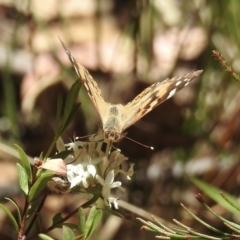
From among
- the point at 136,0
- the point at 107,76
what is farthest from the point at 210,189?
the point at 107,76

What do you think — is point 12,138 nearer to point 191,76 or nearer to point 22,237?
point 191,76

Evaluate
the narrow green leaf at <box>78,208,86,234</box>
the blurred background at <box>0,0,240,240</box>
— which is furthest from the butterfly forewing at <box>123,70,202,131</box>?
the blurred background at <box>0,0,240,240</box>

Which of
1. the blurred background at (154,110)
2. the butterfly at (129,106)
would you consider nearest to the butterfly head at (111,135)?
the butterfly at (129,106)

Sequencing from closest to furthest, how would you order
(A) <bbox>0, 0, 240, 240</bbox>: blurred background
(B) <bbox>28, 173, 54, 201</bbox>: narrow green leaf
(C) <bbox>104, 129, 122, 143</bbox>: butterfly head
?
(B) <bbox>28, 173, 54, 201</bbox>: narrow green leaf < (C) <bbox>104, 129, 122, 143</bbox>: butterfly head < (A) <bbox>0, 0, 240, 240</bbox>: blurred background

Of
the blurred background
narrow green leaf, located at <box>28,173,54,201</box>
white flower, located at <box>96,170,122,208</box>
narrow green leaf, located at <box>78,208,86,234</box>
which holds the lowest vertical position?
narrow green leaf, located at <box>78,208,86,234</box>

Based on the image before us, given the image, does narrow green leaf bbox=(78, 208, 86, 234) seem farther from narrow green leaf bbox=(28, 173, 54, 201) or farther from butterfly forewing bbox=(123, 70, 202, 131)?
butterfly forewing bbox=(123, 70, 202, 131)

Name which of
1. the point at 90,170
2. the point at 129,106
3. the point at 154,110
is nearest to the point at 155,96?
the point at 129,106
